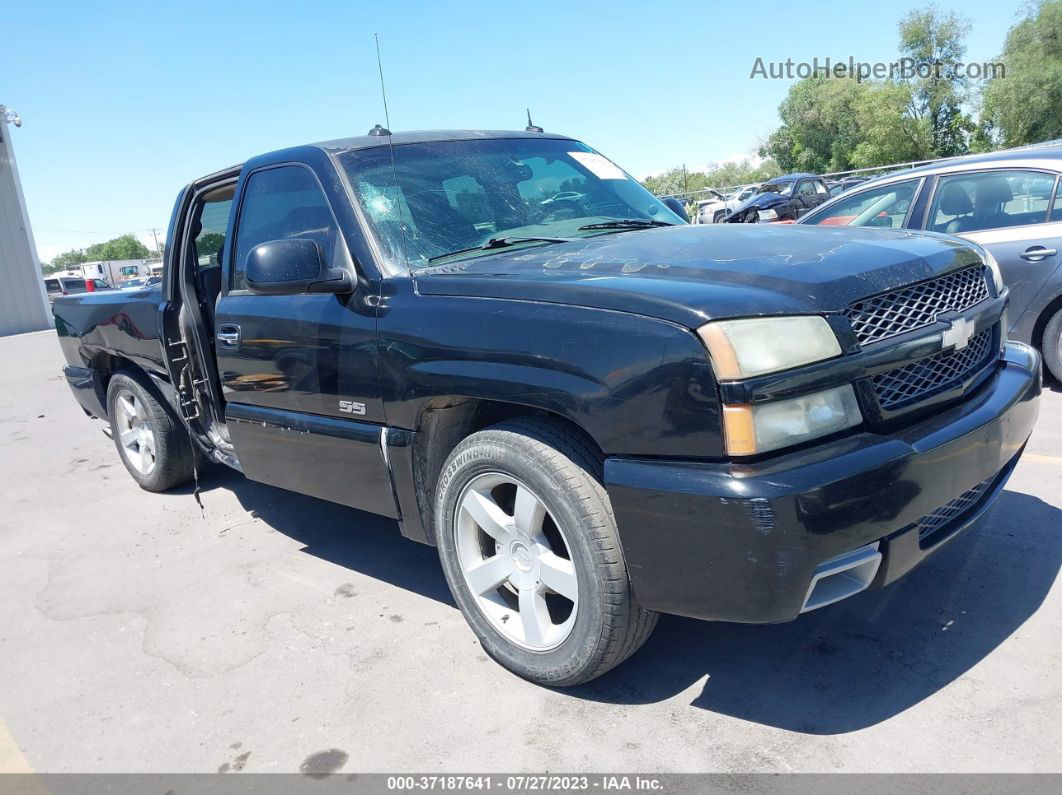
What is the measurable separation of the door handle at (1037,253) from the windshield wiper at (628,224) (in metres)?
3.25

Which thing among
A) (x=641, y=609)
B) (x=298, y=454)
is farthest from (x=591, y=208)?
(x=641, y=609)

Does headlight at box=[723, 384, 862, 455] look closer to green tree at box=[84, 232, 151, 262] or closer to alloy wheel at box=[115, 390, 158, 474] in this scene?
alloy wheel at box=[115, 390, 158, 474]

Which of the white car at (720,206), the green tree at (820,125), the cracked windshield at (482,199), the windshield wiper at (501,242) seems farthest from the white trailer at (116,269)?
the windshield wiper at (501,242)

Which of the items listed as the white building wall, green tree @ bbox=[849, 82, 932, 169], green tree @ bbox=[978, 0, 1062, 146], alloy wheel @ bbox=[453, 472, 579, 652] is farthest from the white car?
the white building wall

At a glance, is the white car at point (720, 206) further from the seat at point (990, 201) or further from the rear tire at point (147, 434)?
the rear tire at point (147, 434)

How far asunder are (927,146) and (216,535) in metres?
49.3

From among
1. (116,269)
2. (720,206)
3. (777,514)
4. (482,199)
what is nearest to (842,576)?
(777,514)

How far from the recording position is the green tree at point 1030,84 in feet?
124

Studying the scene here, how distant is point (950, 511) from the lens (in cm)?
251

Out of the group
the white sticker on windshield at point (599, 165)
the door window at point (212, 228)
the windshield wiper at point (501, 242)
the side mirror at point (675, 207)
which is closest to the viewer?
the windshield wiper at point (501, 242)

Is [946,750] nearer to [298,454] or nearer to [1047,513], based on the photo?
[1047,513]

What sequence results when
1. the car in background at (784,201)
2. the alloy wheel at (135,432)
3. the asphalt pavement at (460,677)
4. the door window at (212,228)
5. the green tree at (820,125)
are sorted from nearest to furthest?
the asphalt pavement at (460,677) < the door window at (212,228) < the alloy wheel at (135,432) < the car in background at (784,201) < the green tree at (820,125)

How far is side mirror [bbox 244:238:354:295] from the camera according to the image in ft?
9.85
